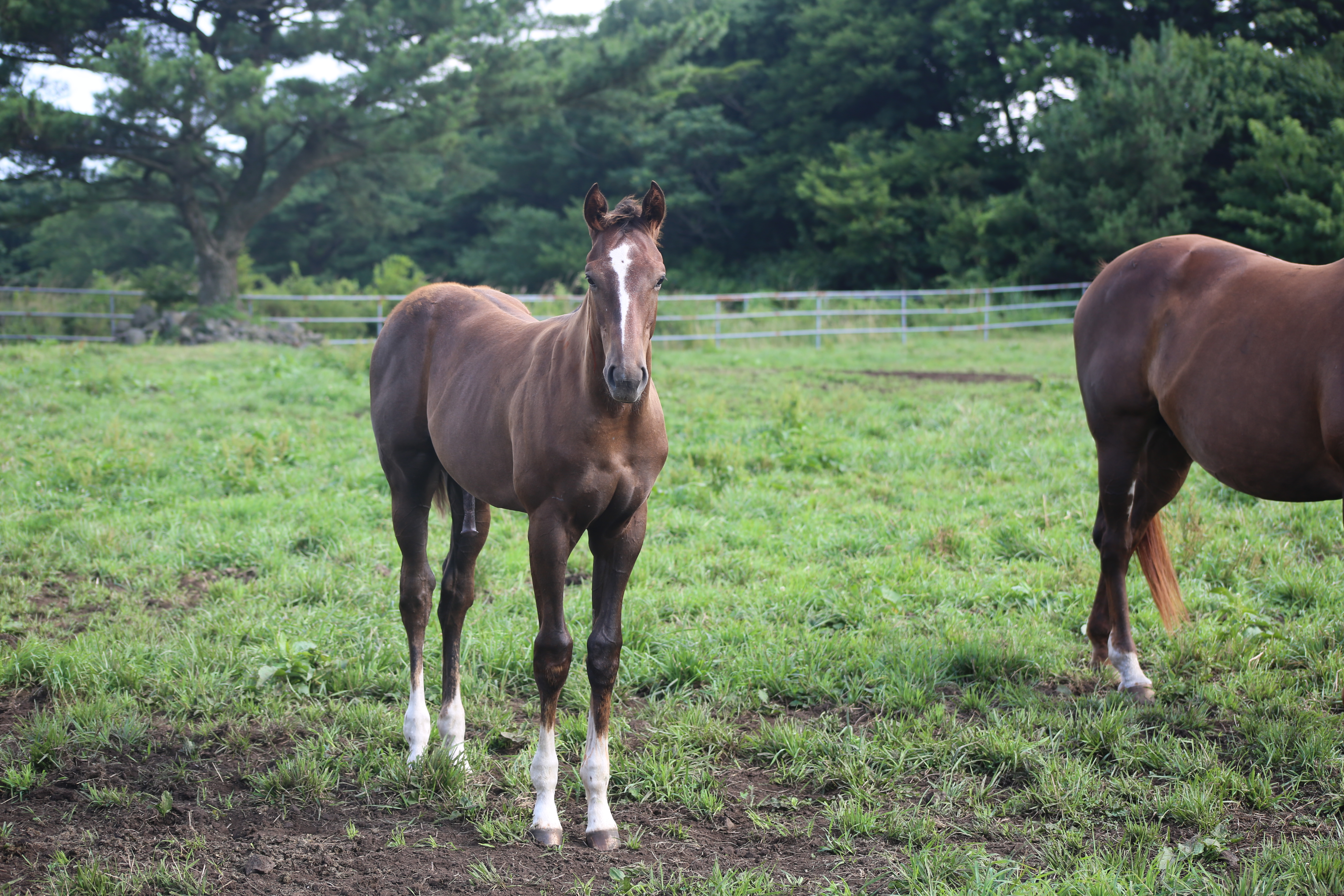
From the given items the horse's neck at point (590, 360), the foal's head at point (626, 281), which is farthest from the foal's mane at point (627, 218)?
the horse's neck at point (590, 360)

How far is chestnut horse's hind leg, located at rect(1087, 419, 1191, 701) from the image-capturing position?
12.5ft

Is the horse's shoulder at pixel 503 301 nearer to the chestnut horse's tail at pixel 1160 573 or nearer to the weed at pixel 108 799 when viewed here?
the weed at pixel 108 799

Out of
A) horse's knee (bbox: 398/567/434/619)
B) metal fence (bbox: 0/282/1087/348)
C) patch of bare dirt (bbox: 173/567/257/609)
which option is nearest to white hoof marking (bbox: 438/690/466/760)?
horse's knee (bbox: 398/567/434/619)

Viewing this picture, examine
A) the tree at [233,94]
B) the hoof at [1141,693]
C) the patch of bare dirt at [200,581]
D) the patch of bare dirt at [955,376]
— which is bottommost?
the hoof at [1141,693]

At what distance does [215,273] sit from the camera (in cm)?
1859

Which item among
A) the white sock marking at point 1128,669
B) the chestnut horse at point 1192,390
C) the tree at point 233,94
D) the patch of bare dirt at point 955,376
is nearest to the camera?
the chestnut horse at point 1192,390

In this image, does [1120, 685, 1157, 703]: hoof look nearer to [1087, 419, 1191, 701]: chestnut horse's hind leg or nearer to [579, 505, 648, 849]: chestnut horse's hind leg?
[1087, 419, 1191, 701]: chestnut horse's hind leg

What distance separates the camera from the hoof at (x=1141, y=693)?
3.49 m

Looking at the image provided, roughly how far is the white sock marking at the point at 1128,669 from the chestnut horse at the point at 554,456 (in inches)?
84.8

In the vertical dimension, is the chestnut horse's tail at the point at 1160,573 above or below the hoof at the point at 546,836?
above

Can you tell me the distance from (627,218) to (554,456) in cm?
76

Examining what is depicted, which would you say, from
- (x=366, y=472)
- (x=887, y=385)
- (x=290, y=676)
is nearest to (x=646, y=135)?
(x=887, y=385)

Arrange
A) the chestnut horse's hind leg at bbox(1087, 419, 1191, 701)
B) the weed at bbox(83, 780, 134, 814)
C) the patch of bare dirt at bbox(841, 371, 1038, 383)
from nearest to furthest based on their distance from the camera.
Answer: the weed at bbox(83, 780, 134, 814)
the chestnut horse's hind leg at bbox(1087, 419, 1191, 701)
the patch of bare dirt at bbox(841, 371, 1038, 383)

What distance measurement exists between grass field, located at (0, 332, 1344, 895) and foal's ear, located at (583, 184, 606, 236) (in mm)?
1840
